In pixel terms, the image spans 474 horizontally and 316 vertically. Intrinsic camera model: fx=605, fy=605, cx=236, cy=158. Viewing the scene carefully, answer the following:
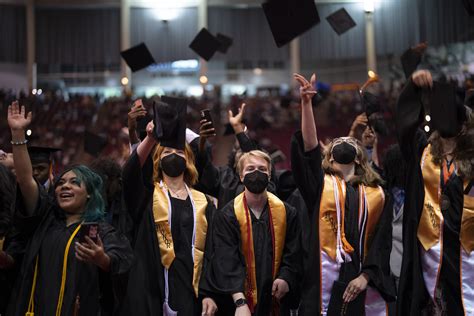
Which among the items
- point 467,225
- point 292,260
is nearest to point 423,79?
point 467,225

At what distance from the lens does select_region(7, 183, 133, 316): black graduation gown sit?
117 inches

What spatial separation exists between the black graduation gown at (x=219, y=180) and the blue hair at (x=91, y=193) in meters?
1.38

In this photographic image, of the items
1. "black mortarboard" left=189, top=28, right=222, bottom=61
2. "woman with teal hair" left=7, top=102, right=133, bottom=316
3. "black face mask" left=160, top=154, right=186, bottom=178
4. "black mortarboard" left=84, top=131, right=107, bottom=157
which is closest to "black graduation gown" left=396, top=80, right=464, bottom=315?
"black face mask" left=160, top=154, right=186, bottom=178

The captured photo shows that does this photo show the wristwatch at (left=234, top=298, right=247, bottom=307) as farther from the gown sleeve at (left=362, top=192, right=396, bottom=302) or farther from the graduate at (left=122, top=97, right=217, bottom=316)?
the gown sleeve at (left=362, top=192, right=396, bottom=302)

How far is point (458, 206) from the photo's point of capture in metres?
3.08

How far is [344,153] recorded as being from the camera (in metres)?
3.71

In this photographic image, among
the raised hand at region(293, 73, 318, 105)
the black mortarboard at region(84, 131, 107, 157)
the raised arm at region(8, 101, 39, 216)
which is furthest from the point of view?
the black mortarboard at region(84, 131, 107, 157)

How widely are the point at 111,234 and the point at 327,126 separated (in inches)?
482

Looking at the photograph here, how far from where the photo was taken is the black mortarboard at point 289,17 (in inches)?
183

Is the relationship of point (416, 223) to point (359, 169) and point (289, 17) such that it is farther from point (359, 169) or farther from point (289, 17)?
point (289, 17)

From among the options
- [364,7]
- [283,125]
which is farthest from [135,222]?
[364,7]

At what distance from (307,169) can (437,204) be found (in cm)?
73

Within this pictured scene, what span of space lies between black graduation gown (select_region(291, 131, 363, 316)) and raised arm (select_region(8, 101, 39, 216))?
143cm

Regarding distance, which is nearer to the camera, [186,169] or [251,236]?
[251,236]
